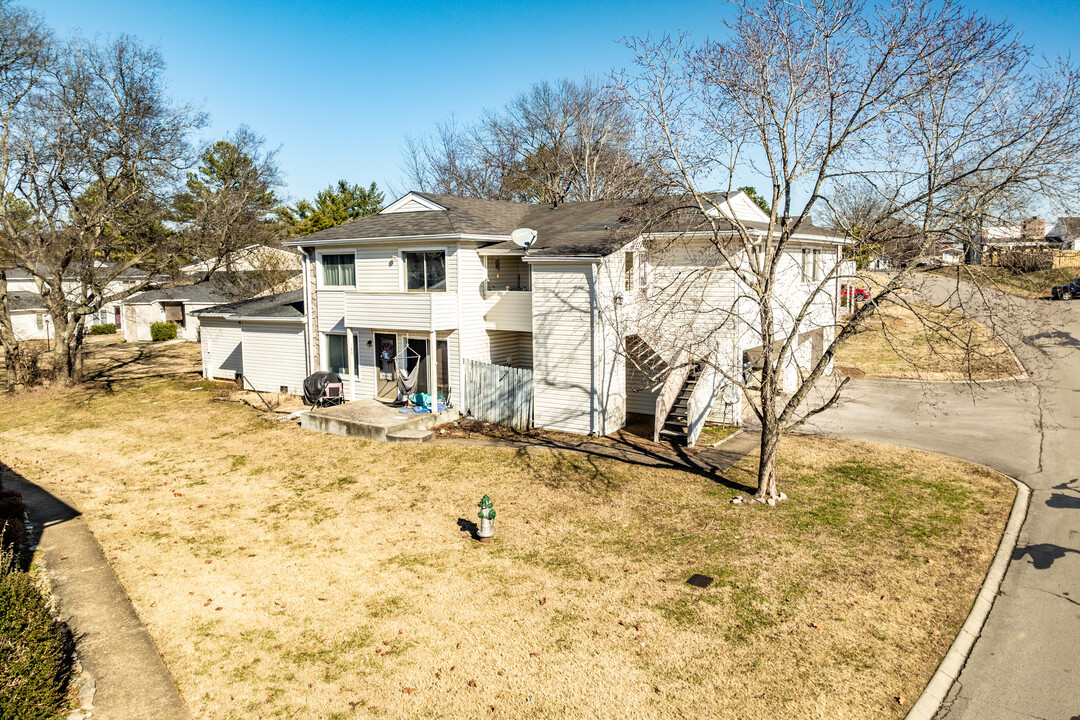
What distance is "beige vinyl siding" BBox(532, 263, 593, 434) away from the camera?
59.2 feet

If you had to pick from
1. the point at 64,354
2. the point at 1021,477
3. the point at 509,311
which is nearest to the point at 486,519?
the point at 509,311

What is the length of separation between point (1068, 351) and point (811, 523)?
23.6 metres

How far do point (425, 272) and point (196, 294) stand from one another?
31.3 metres

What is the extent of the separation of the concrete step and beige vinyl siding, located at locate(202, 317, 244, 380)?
466 inches

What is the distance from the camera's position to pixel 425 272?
20.5 m

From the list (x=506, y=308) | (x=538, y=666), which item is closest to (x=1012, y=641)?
(x=538, y=666)

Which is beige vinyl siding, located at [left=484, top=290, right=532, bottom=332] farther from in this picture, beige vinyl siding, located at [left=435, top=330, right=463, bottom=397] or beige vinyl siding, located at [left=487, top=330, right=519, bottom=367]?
beige vinyl siding, located at [left=435, top=330, right=463, bottom=397]

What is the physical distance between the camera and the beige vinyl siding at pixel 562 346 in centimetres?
1803

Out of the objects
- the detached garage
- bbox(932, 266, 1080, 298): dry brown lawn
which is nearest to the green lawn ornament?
bbox(932, 266, 1080, 298): dry brown lawn

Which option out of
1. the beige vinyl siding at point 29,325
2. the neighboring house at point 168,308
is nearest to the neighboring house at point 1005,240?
the neighboring house at point 168,308

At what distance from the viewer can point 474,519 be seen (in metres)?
12.5

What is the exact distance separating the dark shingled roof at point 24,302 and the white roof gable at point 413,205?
121ft

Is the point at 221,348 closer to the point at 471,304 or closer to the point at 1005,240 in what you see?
the point at 471,304

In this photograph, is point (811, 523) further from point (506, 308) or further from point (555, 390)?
point (506, 308)
